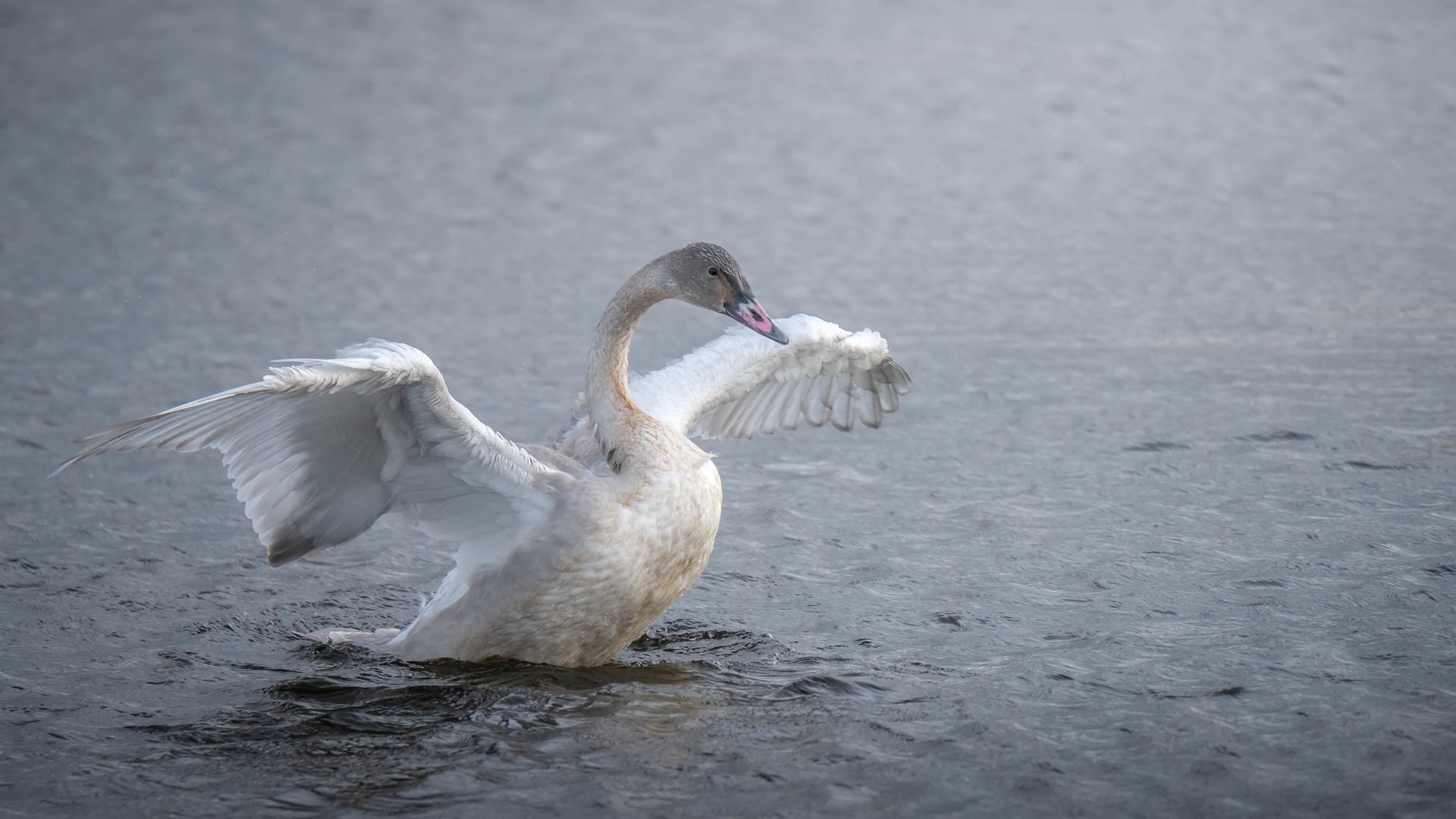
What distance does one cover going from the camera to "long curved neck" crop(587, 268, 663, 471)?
664 cm

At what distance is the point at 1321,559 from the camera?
24.2ft

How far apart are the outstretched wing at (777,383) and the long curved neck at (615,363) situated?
63 centimetres

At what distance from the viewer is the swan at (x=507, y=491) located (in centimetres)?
611

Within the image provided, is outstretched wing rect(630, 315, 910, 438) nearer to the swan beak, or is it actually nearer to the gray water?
the gray water

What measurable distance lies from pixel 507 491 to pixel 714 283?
1.25 meters

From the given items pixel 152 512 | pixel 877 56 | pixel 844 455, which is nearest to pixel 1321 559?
pixel 844 455

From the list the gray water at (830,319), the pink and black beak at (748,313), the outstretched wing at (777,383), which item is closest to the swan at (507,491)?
the pink and black beak at (748,313)

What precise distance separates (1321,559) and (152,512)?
230 inches

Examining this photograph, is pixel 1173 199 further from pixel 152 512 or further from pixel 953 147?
pixel 152 512

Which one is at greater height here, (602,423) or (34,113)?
(34,113)

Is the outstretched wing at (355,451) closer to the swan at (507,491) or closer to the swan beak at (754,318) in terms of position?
the swan at (507,491)

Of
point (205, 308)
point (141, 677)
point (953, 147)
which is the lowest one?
point (141, 677)

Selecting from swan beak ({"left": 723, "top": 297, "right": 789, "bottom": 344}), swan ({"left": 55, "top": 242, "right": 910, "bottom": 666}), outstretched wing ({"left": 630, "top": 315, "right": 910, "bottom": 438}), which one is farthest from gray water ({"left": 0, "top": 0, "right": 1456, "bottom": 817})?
swan beak ({"left": 723, "top": 297, "right": 789, "bottom": 344})

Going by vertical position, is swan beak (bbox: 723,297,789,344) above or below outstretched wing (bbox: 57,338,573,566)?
above
